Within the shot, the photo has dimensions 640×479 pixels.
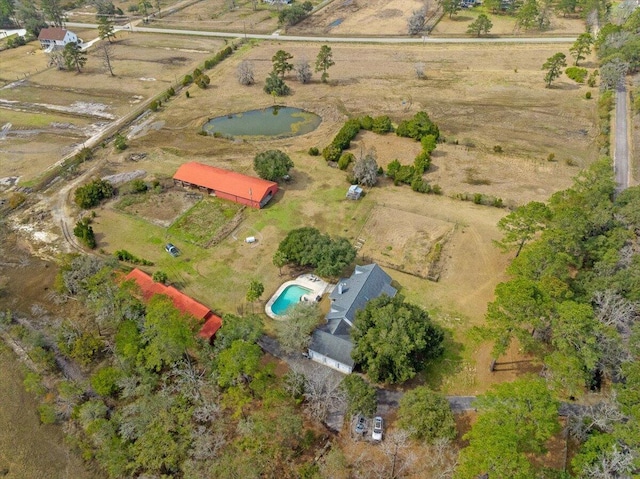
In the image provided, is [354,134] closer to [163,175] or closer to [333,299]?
[163,175]

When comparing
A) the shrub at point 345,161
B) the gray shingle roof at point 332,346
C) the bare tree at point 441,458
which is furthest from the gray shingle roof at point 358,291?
the shrub at point 345,161

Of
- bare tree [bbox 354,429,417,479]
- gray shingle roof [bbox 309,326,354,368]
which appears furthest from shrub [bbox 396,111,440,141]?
bare tree [bbox 354,429,417,479]

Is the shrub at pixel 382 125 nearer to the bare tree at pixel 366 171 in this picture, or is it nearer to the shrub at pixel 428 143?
the shrub at pixel 428 143

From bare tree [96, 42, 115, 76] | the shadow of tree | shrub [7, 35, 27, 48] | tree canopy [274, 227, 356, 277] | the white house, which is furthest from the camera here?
shrub [7, 35, 27, 48]

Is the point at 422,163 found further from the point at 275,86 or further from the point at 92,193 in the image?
the point at 92,193

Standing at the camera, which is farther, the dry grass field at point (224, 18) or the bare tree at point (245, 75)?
the dry grass field at point (224, 18)

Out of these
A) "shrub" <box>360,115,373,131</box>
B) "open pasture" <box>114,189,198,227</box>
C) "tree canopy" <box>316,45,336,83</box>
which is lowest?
"open pasture" <box>114,189,198,227</box>

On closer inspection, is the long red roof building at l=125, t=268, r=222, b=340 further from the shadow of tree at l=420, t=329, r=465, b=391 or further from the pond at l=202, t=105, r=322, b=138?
the pond at l=202, t=105, r=322, b=138
